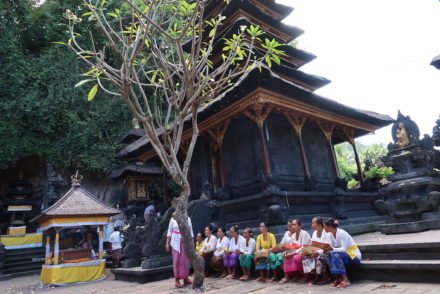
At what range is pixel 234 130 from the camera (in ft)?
38.0

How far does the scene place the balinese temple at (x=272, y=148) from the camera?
9.11 meters

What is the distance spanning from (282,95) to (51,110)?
1836 centimetres

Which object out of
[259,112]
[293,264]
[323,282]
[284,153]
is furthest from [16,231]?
[323,282]

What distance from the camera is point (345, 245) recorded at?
212 inches

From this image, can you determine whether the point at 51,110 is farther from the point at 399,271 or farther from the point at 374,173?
the point at 399,271

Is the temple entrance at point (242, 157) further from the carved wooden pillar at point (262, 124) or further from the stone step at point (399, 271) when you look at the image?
the stone step at point (399, 271)

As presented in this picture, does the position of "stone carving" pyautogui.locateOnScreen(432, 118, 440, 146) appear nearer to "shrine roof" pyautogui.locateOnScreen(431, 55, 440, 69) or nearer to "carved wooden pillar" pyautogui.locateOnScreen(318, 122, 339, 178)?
"shrine roof" pyautogui.locateOnScreen(431, 55, 440, 69)

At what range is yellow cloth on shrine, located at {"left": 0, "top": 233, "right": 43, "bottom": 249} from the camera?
739 inches

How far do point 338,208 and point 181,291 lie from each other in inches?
251

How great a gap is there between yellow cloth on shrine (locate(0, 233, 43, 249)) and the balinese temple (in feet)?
37.5

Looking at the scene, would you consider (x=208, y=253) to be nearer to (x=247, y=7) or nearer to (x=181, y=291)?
Result: (x=181, y=291)

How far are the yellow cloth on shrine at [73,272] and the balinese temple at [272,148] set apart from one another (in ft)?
15.0

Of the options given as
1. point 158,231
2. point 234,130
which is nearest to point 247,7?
point 234,130

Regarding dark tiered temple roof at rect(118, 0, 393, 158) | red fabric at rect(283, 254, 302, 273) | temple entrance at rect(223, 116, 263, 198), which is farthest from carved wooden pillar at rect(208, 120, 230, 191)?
red fabric at rect(283, 254, 302, 273)
